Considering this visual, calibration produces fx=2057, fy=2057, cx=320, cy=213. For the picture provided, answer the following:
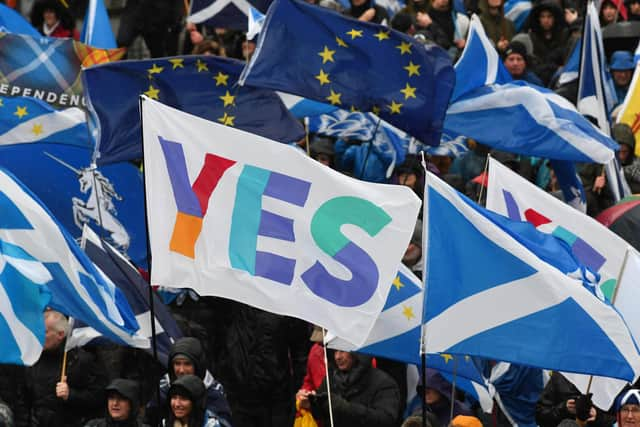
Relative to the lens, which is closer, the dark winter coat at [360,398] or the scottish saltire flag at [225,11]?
the dark winter coat at [360,398]

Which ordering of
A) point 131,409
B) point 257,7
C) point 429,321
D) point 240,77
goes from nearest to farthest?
point 429,321
point 131,409
point 240,77
point 257,7

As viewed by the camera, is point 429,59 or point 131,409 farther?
point 429,59

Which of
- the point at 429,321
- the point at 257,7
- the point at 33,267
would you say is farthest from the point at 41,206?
the point at 257,7

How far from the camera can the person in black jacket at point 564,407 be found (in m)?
13.6

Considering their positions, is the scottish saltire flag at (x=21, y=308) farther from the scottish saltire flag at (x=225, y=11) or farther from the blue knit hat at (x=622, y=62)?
the blue knit hat at (x=622, y=62)

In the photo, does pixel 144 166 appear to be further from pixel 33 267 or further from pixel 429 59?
pixel 429 59

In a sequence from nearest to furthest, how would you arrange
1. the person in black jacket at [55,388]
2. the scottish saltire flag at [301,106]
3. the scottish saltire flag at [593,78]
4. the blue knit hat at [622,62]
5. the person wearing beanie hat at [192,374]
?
the person wearing beanie hat at [192,374], the person in black jacket at [55,388], the scottish saltire flag at [301,106], the scottish saltire flag at [593,78], the blue knit hat at [622,62]

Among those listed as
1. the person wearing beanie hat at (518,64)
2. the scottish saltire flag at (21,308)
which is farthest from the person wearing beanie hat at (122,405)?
the person wearing beanie hat at (518,64)

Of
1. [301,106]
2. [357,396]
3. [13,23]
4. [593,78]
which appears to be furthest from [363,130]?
[13,23]

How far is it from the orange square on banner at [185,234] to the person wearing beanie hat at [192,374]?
156 cm

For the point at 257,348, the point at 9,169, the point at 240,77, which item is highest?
the point at 240,77

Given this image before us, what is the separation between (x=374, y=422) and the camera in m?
14.0

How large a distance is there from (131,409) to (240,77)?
2.65 meters

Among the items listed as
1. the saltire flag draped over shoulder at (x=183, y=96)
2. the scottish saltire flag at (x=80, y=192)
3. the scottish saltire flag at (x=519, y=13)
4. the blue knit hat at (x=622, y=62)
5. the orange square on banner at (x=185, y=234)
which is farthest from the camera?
the scottish saltire flag at (x=519, y=13)
